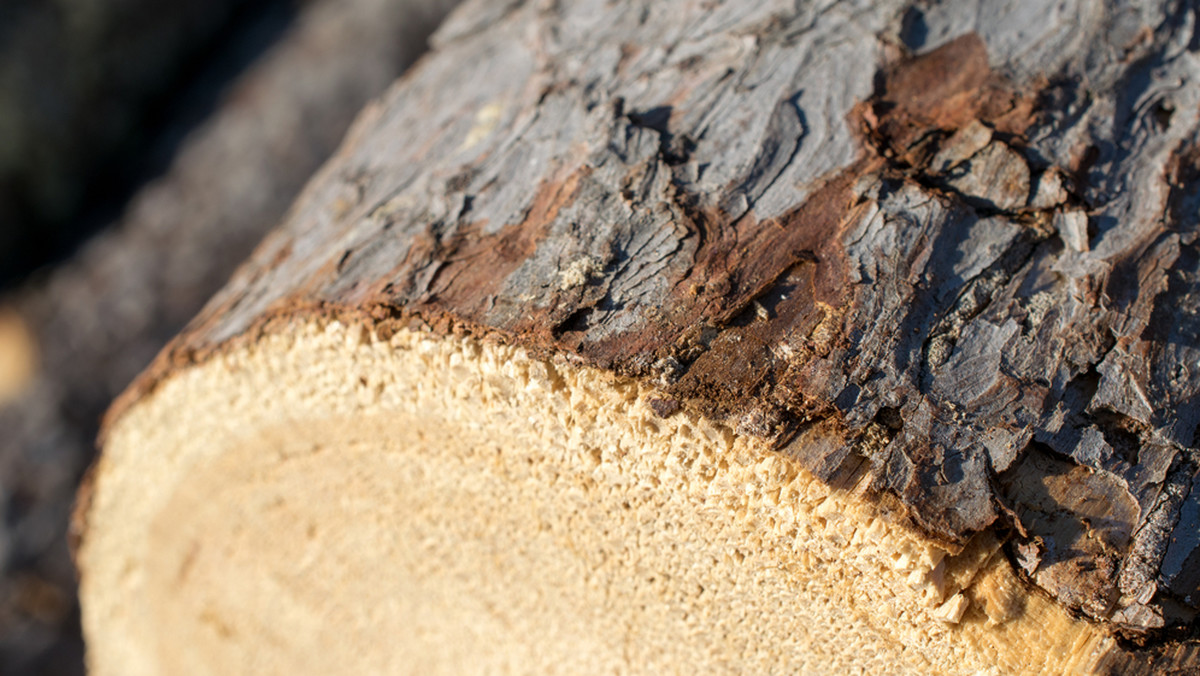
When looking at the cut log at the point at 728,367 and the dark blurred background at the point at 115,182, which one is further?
the dark blurred background at the point at 115,182

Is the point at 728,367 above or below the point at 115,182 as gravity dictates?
below

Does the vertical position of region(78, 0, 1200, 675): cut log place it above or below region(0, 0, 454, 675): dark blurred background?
below

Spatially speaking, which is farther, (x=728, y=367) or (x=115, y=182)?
(x=115, y=182)

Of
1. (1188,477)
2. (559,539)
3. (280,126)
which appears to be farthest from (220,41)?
(1188,477)

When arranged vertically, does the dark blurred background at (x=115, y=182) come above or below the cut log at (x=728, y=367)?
above

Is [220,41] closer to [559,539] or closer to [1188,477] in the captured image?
[559,539]
